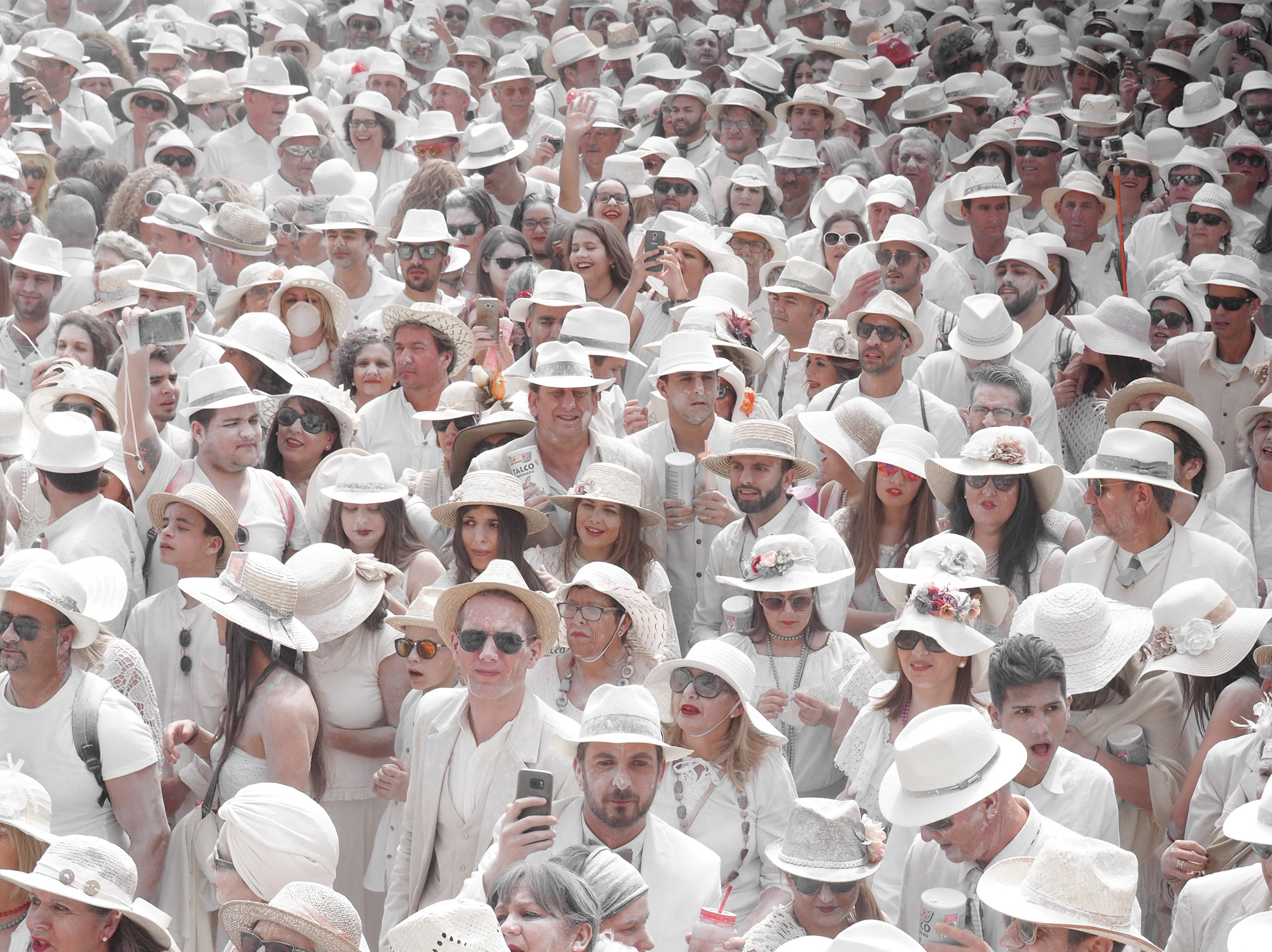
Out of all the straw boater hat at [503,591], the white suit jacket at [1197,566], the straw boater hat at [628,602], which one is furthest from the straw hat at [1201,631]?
the straw boater hat at [503,591]

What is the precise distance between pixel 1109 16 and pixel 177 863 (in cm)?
1265

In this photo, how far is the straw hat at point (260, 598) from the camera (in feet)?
19.1

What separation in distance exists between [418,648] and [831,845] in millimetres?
2064

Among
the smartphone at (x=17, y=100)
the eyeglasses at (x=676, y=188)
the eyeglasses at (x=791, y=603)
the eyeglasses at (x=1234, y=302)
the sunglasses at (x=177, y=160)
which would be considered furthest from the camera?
the smartphone at (x=17, y=100)

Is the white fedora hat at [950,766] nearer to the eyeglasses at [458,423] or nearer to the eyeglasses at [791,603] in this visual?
the eyeglasses at [791,603]

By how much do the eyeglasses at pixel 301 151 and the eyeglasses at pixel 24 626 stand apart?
7.45 meters

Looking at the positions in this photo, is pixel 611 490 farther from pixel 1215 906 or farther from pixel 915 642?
pixel 1215 906

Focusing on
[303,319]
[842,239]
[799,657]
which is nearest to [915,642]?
[799,657]

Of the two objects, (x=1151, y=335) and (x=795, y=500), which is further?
(x=1151, y=335)

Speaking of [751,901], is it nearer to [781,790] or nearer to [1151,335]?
[781,790]

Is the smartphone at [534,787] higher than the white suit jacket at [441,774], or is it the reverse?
the smartphone at [534,787]

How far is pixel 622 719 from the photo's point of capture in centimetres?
512

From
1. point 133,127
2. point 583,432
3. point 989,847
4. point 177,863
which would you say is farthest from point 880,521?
point 133,127

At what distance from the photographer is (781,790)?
5672 mm
